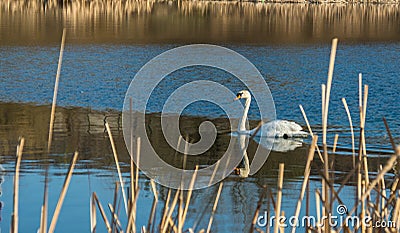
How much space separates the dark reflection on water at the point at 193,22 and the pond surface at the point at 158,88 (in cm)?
7

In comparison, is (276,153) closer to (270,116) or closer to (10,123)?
(270,116)

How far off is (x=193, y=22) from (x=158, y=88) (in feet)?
50.2

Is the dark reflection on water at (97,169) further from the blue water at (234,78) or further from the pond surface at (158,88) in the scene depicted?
the blue water at (234,78)

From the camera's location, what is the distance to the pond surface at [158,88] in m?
6.55

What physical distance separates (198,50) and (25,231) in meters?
14.0

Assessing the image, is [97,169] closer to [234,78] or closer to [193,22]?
[234,78]

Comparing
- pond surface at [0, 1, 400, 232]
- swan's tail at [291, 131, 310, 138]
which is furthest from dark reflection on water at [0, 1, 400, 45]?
swan's tail at [291, 131, 310, 138]

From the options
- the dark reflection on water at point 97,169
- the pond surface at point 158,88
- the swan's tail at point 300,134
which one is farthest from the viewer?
the swan's tail at point 300,134

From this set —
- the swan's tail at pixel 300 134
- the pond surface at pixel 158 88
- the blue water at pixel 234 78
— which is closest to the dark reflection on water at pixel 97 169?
the pond surface at pixel 158 88

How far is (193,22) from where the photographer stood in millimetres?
27891

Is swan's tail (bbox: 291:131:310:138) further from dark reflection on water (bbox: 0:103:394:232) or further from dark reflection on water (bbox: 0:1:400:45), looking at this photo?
dark reflection on water (bbox: 0:1:400:45)

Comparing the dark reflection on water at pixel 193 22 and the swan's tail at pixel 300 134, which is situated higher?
the swan's tail at pixel 300 134

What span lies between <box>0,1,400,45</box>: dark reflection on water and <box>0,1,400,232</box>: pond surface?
7 centimetres

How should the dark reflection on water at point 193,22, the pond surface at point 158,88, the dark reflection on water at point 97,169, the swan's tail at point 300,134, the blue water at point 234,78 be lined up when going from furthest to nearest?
the dark reflection on water at point 193,22
the blue water at point 234,78
the swan's tail at point 300,134
the pond surface at point 158,88
the dark reflection on water at point 97,169
